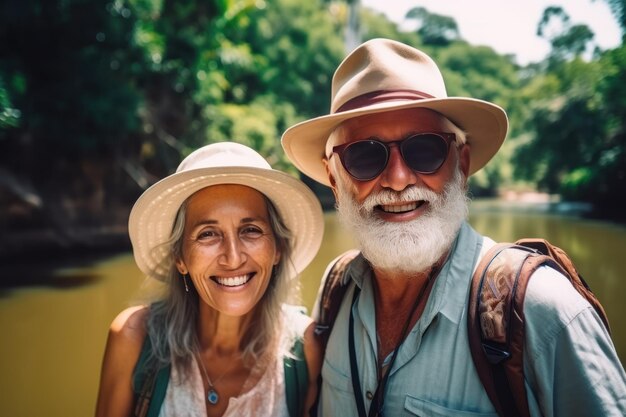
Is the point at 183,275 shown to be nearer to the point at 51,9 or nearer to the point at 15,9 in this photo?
the point at 15,9

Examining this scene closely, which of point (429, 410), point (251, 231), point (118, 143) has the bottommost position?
point (429, 410)

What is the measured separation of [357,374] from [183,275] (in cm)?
95

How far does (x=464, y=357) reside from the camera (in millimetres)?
1458

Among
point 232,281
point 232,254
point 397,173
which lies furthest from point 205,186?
point 397,173

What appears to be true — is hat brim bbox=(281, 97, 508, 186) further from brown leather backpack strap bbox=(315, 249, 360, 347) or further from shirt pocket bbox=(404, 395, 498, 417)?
shirt pocket bbox=(404, 395, 498, 417)

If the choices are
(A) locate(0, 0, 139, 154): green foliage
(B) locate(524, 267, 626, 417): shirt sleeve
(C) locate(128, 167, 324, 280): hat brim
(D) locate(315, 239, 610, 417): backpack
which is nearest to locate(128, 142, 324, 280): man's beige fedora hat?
(C) locate(128, 167, 324, 280): hat brim

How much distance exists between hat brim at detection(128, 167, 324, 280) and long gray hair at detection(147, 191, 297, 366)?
0.16 ft

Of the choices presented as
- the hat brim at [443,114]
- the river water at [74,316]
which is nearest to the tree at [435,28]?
the river water at [74,316]

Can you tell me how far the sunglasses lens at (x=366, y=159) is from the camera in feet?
5.77

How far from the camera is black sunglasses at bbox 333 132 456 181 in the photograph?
174 cm

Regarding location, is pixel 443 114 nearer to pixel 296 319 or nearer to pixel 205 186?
pixel 205 186

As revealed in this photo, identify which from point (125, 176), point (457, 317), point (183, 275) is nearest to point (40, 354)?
point (183, 275)

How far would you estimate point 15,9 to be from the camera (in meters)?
7.11

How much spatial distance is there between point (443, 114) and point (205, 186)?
3.52 feet
